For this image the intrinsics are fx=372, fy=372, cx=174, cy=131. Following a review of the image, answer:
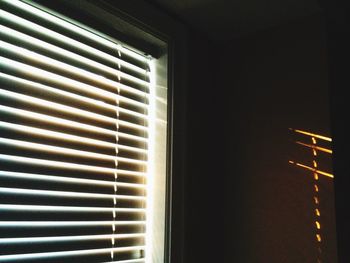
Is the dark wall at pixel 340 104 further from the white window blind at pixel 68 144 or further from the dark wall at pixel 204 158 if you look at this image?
the white window blind at pixel 68 144

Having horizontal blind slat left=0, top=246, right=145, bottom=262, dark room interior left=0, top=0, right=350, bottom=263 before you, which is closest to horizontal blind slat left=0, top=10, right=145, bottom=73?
dark room interior left=0, top=0, right=350, bottom=263

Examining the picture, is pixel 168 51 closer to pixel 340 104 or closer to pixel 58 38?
pixel 58 38

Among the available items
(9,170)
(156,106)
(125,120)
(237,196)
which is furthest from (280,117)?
(9,170)

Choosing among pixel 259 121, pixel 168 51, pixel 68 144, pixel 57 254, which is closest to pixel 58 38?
pixel 68 144

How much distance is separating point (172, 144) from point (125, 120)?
0.65 feet

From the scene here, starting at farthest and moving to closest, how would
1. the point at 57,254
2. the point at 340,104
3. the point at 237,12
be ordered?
the point at 237,12, the point at 340,104, the point at 57,254

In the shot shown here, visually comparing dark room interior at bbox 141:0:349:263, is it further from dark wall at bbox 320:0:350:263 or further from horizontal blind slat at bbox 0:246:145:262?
horizontal blind slat at bbox 0:246:145:262

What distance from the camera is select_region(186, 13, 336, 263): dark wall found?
55.1 inches

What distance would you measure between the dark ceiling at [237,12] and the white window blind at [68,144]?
287 millimetres

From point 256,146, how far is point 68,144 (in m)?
0.78

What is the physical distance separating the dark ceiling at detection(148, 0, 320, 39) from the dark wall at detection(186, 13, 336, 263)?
0.05m

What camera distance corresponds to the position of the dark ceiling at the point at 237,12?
142 cm

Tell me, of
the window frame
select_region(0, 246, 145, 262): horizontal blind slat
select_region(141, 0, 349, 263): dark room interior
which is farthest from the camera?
select_region(141, 0, 349, 263): dark room interior

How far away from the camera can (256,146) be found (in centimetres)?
154
